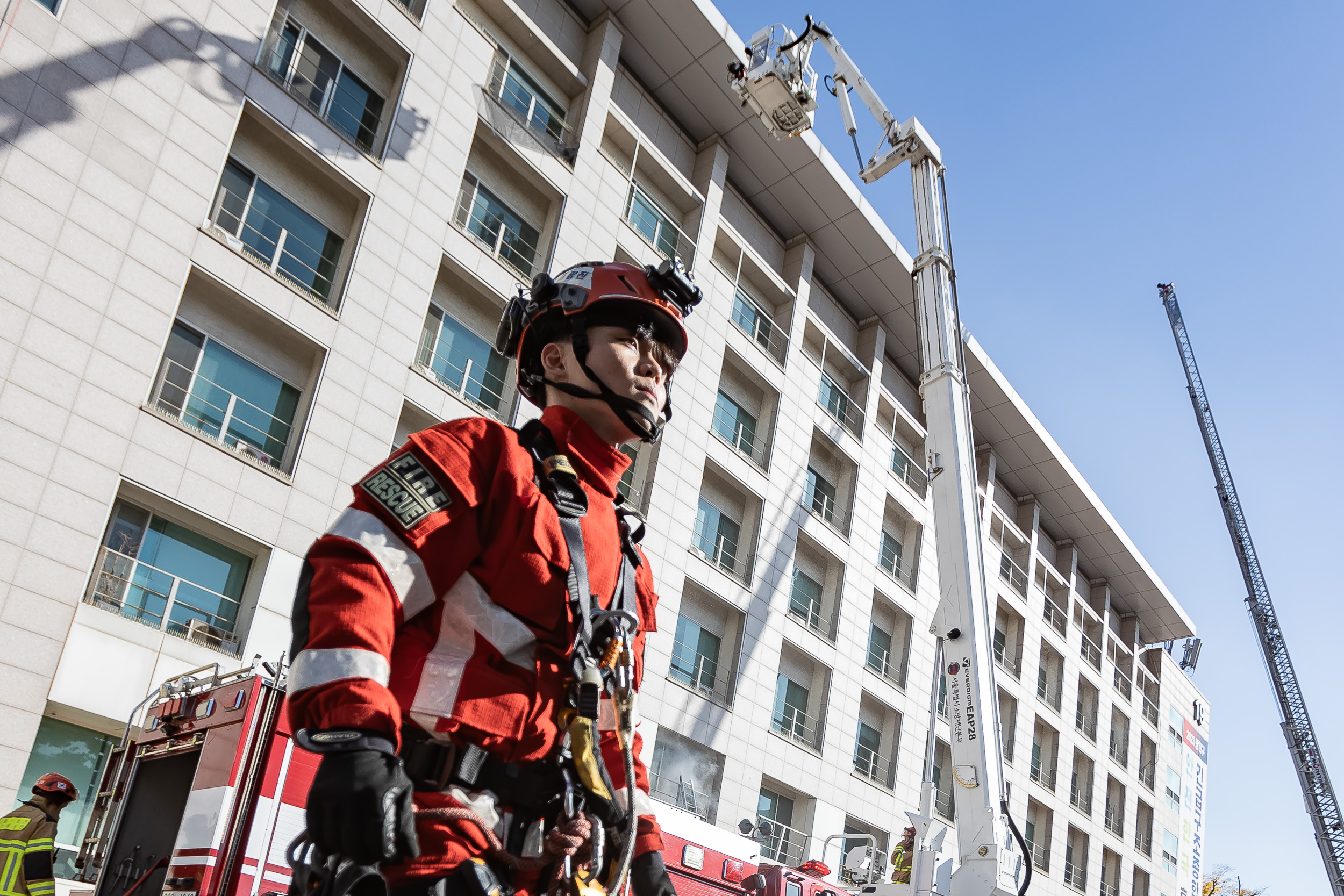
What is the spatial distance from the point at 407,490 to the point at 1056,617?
42.5 metres

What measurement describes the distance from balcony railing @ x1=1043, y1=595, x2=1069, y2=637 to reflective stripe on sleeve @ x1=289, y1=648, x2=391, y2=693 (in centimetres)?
4104

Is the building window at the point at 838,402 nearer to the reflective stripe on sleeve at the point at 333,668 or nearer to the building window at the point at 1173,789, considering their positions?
the reflective stripe on sleeve at the point at 333,668

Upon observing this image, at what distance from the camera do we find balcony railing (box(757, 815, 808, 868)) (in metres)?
25.0

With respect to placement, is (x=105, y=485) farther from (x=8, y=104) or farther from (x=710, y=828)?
(x=710, y=828)

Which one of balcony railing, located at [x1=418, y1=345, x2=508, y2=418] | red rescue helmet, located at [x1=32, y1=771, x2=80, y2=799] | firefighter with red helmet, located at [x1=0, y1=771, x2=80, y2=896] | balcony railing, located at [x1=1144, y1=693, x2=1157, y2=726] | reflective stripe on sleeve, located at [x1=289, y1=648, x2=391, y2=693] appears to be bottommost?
firefighter with red helmet, located at [x1=0, y1=771, x2=80, y2=896]

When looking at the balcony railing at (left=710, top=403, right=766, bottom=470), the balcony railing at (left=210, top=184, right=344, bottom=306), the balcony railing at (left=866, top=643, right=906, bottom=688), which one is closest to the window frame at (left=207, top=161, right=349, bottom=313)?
the balcony railing at (left=210, top=184, right=344, bottom=306)

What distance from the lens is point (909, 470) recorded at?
33375mm

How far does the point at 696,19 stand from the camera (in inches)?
941

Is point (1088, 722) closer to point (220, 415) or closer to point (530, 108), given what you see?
point (530, 108)

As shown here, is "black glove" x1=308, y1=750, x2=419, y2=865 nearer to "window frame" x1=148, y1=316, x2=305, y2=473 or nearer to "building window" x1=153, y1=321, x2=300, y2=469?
"window frame" x1=148, y1=316, x2=305, y2=473

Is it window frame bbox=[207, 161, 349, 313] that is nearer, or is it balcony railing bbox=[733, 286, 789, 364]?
window frame bbox=[207, 161, 349, 313]

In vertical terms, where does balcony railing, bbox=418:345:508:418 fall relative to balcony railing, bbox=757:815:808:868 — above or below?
above

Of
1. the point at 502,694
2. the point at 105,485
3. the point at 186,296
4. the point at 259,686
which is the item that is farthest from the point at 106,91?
the point at 502,694

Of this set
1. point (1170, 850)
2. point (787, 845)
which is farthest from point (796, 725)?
point (1170, 850)
